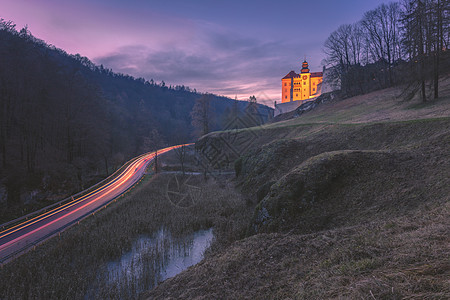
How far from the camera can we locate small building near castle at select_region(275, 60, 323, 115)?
70375 millimetres

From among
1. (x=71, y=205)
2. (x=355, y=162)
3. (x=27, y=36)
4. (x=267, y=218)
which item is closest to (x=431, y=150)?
(x=355, y=162)

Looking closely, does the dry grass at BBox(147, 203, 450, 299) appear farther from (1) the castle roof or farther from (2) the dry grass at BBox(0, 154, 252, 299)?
(1) the castle roof

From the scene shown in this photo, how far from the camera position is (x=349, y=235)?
5.70 meters

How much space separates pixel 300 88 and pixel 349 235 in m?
73.6

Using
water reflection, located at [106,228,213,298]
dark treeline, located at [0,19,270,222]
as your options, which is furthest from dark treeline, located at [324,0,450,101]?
dark treeline, located at [0,19,270,222]

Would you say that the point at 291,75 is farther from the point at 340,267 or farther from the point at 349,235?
the point at 340,267

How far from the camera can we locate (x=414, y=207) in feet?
21.5

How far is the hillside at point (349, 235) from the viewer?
Result: 3.35 meters

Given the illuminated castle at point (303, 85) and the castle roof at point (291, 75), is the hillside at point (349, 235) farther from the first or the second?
the castle roof at point (291, 75)

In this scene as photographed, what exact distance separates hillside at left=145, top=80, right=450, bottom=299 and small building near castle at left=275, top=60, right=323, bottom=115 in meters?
58.2

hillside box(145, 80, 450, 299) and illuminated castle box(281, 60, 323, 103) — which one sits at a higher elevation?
illuminated castle box(281, 60, 323, 103)

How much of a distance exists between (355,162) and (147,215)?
564 inches

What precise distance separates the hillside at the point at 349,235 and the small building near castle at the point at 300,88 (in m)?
58.2

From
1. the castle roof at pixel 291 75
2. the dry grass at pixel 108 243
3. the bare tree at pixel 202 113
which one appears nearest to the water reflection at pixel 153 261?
the dry grass at pixel 108 243
